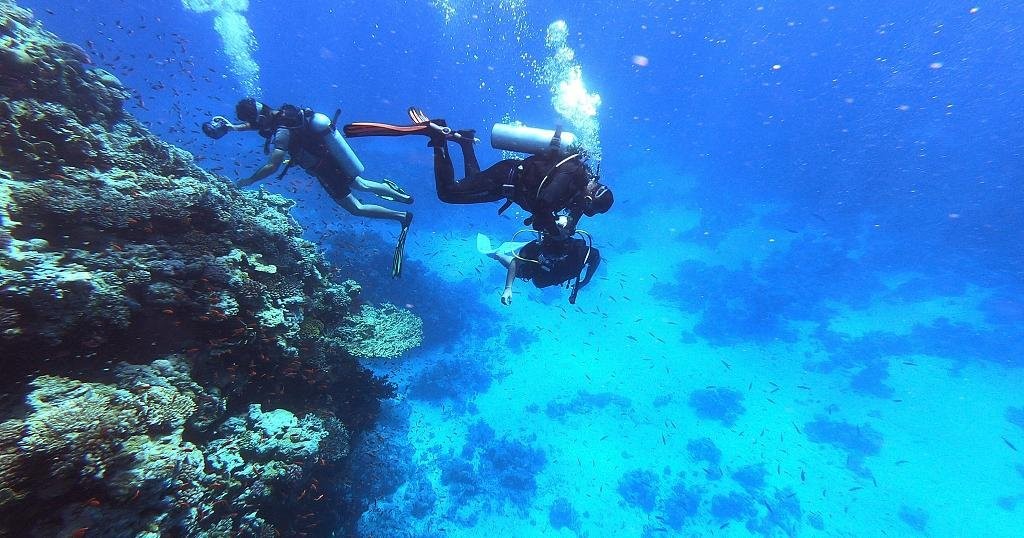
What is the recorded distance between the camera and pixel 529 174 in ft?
18.3

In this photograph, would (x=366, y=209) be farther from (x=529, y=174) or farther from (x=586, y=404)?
(x=586, y=404)

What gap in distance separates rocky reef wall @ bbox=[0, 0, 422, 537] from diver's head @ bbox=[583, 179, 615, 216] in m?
5.48

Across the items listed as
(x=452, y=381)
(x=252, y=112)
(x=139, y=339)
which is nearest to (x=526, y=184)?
(x=252, y=112)

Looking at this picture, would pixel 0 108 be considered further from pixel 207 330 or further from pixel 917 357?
pixel 917 357

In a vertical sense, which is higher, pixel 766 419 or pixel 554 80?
pixel 554 80

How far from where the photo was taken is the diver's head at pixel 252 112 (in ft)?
22.7

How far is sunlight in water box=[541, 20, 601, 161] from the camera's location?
34.0 meters

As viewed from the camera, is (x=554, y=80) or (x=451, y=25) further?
(x=554, y=80)

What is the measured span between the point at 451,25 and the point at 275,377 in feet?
115

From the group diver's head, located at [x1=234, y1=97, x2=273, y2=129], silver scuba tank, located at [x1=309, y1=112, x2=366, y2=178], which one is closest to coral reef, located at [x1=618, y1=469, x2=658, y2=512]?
silver scuba tank, located at [x1=309, y1=112, x2=366, y2=178]

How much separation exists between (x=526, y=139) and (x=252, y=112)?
530cm

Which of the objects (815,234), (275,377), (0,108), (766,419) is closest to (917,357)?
(815,234)

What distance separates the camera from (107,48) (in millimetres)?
35531

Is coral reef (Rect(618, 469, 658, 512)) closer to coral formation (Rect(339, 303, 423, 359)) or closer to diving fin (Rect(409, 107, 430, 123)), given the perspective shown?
coral formation (Rect(339, 303, 423, 359))
